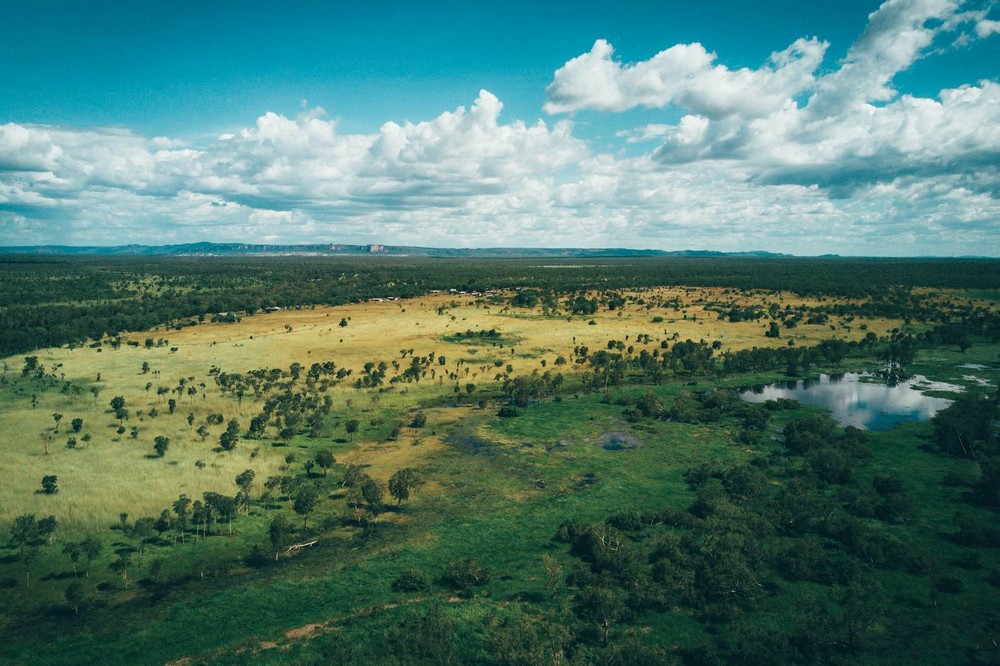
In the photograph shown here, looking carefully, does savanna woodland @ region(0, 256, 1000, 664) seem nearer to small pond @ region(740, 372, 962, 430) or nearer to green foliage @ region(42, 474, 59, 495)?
green foliage @ region(42, 474, 59, 495)

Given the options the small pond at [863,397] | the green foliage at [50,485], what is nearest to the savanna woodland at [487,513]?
the green foliage at [50,485]

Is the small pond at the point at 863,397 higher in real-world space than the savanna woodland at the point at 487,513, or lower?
higher

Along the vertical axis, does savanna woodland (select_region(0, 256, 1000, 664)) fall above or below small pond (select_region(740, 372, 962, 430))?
below

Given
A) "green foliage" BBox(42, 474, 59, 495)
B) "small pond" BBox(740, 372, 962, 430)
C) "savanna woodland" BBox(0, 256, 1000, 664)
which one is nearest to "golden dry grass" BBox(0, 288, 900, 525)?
"savanna woodland" BBox(0, 256, 1000, 664)

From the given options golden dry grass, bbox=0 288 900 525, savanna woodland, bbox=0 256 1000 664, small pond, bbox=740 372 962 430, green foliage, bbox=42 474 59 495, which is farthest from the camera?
small pond, bbox=740 372 962 430

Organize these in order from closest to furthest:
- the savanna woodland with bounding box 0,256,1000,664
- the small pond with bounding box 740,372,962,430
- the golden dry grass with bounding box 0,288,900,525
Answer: the savanna woodland with bounding box 0,256,1000,664, the golden dry grass with bounding box 0,288,900,525, the small pond with bounding box 740,372,962,430

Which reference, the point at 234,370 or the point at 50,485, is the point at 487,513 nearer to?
the point at 50,485

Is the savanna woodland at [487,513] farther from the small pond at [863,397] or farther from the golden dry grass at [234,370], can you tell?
the small pond at [863,397]
